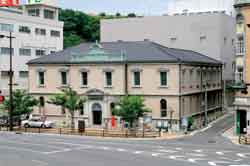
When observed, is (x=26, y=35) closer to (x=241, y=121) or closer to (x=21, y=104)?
(x=21, y=104)

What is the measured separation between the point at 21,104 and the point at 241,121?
25.1 m

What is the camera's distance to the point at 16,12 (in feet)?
304

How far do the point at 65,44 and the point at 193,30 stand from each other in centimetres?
4928

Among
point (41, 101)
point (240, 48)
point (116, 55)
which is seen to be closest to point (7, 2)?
point (116, 55)

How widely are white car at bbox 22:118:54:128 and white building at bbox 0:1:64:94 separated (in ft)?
62.1

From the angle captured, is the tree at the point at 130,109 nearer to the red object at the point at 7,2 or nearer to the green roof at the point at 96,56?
the green roof at the point at 96,56

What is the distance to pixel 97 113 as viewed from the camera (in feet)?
208

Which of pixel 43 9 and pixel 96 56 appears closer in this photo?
pixel 96 56

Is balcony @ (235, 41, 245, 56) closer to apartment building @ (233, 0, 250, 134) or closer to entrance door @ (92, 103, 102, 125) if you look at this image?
apartment building @ (233, 0, 250, 134)

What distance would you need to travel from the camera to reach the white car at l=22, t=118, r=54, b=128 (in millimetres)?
63281

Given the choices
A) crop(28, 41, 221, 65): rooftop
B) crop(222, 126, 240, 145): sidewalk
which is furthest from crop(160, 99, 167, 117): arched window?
crop(222, 126, 240, 145): sidewalk

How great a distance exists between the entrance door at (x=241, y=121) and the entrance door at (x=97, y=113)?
16.8 metres

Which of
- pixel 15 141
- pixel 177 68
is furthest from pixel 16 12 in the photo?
pixel 15 141

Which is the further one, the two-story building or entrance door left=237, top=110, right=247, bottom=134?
the two-story building
